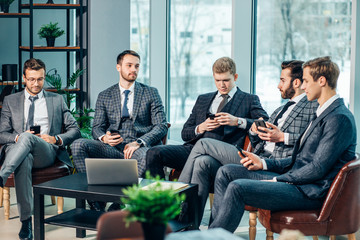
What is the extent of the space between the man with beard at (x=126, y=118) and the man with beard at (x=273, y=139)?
0.73 meters

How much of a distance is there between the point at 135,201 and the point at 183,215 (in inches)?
76.9

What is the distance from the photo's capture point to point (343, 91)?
430 cm

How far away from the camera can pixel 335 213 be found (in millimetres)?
3117

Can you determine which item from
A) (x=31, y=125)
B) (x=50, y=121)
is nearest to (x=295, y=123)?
(x=50, y=121)

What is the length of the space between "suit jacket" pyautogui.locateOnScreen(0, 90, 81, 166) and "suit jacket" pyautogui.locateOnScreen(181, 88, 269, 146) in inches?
40.1

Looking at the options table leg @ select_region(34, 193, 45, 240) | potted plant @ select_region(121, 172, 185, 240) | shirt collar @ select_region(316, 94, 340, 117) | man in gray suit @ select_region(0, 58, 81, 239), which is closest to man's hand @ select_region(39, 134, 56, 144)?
man in gray suit @ select_region(0, 58, 81, 239)

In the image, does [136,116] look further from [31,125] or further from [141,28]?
[141,28]

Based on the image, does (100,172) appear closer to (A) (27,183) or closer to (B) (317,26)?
(A) (27,183)

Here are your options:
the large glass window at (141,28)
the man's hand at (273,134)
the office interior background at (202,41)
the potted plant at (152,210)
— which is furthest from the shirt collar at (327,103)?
the large glass window at (141,28)

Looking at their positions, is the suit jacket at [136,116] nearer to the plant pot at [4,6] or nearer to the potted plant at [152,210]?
the plant pot at [4,6]

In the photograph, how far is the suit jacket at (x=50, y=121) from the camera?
4637 millimetres

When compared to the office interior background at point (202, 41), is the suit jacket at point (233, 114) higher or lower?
lower

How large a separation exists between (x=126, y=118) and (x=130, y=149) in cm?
36

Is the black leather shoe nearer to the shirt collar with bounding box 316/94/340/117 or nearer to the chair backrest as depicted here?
the chair backrest
